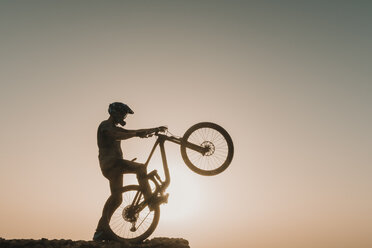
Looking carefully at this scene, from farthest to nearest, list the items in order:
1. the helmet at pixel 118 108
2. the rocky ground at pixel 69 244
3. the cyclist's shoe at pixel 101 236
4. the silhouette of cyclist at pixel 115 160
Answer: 1. the helmet at pixel 118 108
2. the cyclist's shoe at pixel 101 236
3. the silhouette of cyclist at pixel 115 160
4. the rocky ground at pixel 69 244

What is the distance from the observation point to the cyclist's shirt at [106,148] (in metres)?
9.48

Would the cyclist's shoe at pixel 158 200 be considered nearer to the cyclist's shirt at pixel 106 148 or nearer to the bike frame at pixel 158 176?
the bike frame at pixel 158 176

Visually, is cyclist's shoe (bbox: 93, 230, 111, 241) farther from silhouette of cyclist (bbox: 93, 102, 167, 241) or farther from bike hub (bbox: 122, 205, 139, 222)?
bike hub (bbox: 122, 205, 139, 222)

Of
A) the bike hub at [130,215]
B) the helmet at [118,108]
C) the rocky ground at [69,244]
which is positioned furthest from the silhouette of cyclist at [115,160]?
the rocky ground at [69,244]

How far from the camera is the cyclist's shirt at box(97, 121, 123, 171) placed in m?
9.48

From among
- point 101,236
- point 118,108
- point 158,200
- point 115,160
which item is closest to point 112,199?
point 101,236

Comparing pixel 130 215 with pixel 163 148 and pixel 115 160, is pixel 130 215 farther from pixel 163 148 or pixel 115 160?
pixel 163 148

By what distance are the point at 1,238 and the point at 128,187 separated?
10.7 feet

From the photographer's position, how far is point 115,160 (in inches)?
374

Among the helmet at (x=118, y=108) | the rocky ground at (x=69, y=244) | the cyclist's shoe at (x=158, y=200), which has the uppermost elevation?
the helmet at (x=118, y=108)

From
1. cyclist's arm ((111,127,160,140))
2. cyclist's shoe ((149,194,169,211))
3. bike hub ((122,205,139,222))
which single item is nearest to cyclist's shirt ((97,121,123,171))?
cyclist's arm ((111,127,160,140))

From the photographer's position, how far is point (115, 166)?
9555 mm

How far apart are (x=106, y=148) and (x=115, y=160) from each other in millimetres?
384

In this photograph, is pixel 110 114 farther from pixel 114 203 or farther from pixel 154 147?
pixel 114 203
